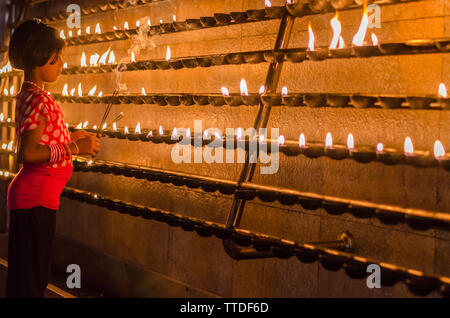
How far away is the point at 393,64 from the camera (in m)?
3.69

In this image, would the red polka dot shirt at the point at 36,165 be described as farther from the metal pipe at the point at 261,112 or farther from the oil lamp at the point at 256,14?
the oil lamp at the point at 256,14

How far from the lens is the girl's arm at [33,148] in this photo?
10.9 feet

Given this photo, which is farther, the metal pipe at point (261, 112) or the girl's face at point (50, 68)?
the metal pipe at point (261, 112)

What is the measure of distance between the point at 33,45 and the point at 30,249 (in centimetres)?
117

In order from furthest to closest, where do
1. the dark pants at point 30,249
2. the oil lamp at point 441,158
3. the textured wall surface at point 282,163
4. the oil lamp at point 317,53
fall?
1. the textured wall surface at point 282,163
2. the dark pants at point 30,249
3. the oil lamp at point 317,53
4. the oil lamp at point 441,158

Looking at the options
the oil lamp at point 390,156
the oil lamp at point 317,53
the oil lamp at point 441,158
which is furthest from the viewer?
the oil lamp at point 317,53

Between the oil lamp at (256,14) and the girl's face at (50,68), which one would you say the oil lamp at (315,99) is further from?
the girl's face at (50,68)

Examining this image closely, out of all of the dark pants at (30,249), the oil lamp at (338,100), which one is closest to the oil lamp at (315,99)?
the oil lamp at (338,100)

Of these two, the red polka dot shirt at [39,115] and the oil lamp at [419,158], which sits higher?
the red polka dot shirt at [39,115]

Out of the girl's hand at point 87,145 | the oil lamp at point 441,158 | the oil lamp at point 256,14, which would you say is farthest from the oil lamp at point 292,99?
the girl's hand at point 87,145

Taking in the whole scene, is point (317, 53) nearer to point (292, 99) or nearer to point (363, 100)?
point (292, 99)

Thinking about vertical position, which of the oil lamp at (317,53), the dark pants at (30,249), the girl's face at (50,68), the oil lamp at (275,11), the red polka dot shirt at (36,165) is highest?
the oil lamp at (275,11)
